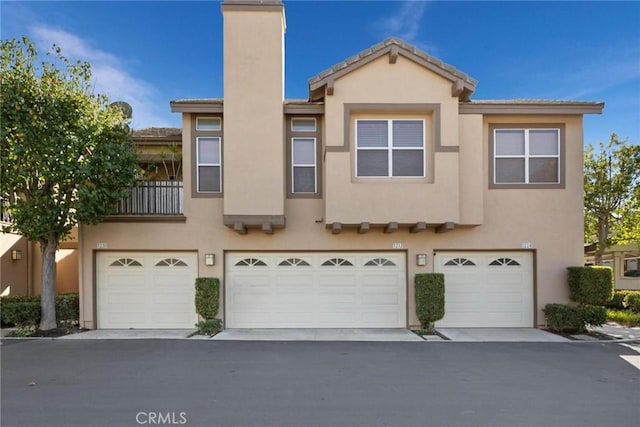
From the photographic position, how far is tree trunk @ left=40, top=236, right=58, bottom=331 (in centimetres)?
903

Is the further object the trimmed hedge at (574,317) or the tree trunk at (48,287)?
the tree trunk at (48,287)

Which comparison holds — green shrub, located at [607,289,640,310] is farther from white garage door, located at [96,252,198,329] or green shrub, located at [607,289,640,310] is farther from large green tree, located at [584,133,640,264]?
white garage door, located at [96,252,198,329]

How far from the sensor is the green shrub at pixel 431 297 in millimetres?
8953

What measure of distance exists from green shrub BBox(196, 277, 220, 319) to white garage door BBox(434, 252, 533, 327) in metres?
5.87

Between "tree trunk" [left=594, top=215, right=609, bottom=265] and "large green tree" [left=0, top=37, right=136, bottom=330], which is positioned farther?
"tree trunk" [left=594, top=215, right=609, bottom=265]

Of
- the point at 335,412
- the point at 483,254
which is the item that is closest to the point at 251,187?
the point at 335,412

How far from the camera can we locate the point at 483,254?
9.80m

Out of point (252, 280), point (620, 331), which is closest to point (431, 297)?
point (252, 280)

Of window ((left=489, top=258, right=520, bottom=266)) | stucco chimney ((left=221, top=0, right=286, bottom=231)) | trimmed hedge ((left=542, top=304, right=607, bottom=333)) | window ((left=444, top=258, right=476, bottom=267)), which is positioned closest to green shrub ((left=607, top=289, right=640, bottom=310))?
trimmed hedge ((left=542, top=304, right=607, bottom=333))

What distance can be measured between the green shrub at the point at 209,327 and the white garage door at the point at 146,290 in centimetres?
81

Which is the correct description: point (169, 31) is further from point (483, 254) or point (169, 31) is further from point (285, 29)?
point (483, 254)

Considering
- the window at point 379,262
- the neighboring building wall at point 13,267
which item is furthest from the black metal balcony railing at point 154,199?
the window at point 379,262

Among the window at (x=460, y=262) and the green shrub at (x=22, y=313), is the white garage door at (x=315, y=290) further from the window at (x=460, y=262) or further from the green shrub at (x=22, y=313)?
the green shrub at (x=22, y=313)

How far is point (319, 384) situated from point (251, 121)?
245 inches
